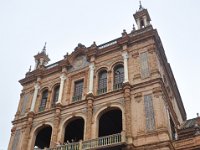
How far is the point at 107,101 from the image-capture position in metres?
24.4

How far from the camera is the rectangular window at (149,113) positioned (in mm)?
21141

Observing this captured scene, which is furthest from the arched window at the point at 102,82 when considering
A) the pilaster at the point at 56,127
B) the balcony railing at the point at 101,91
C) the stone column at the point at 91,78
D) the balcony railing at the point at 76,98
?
the pilaster at the point at 56,127

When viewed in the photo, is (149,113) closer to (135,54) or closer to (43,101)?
(135,54)

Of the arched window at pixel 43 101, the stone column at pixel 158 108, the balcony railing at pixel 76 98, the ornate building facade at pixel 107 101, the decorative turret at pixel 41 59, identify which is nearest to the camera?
the stone column at pixel 158 108

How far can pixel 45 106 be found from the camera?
2850 centimetres

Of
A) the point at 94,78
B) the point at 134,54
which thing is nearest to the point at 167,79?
the point at 134,54

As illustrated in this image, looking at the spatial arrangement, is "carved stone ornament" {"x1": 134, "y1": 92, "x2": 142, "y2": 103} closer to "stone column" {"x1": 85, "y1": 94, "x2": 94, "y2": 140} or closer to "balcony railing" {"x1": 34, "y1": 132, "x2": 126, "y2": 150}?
"balcony railing" {"x1": 34, "y1": 132, "x2": 126, "y2": 150}

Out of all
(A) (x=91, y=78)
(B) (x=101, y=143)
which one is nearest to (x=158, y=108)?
(B) (x=101, y=143)

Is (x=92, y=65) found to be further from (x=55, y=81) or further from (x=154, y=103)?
(x=154, y=103)

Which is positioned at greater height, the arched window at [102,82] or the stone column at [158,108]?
the arched window at [102,82]

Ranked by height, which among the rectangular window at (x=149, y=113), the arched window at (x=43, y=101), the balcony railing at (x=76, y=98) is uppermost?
the arched window at (x=43, y=101)

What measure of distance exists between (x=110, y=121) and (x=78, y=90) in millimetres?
4232

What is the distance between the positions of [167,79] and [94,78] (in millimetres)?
7569

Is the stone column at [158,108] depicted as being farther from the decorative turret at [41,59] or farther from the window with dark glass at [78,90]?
the decorative turret at [41,59]
